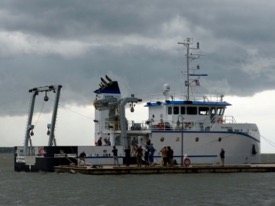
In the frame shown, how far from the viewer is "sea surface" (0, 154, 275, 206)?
3053 centimetres

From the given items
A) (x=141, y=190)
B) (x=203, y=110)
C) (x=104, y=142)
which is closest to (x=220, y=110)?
(x=203, y=110)

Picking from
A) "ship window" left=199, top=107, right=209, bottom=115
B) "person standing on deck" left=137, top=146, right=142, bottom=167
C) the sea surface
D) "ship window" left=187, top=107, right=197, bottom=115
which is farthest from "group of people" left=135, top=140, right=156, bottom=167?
"ship window" left=199, top=107, right=209, bottom=115

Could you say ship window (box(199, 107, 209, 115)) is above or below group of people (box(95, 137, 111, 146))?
above

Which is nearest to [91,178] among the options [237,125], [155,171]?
[155,171]

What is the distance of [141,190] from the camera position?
3434 centimetres

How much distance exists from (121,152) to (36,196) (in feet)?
45.6

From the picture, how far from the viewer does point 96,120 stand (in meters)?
53.5

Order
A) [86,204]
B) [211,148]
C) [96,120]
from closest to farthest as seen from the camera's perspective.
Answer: [86,204]
[211,148]
[96,120]

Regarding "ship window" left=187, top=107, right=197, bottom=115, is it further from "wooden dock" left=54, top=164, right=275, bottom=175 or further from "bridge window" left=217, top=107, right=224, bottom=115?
"wooden dock" left=54, top=164, right=275, bottom=175

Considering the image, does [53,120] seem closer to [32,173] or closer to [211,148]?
[32,173]

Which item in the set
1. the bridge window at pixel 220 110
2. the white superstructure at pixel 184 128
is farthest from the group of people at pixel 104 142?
the bridge window at pixel 220 110

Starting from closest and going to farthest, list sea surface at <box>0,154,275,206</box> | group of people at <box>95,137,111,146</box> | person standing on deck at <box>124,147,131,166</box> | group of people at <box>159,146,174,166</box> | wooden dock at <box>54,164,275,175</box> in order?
sea surface at <box>0,154,275,206</box>
wooden dock at <box>54,164,275,175</box>
group of people at <box>159,146,174,166</box>
person standing on deck at <box>124,147,131,166</box>
group of people at <box>95,137,111,146</box>

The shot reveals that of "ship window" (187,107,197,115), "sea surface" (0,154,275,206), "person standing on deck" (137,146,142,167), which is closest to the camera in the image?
"sea surface" (0,154,275,206)

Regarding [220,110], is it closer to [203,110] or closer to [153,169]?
[203,110]
